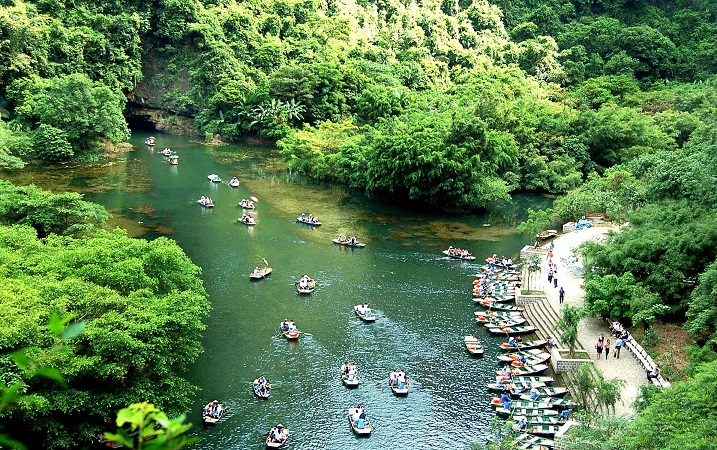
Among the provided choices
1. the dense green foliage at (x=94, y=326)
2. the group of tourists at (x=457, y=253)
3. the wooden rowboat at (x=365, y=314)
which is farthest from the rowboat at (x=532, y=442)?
the group of tourists at (x=457, y=253)

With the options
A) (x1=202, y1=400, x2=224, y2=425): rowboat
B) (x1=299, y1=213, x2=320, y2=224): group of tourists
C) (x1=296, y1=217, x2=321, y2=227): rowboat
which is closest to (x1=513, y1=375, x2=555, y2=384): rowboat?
(x1=202, y1=400, x2=224, y2=425): rowboat

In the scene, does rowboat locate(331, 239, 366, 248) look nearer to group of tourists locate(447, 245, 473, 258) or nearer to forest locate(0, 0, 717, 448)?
group of tourists locate(447, 245, 473, 258)

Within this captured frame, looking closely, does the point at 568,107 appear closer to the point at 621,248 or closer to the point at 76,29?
the point at 621,248

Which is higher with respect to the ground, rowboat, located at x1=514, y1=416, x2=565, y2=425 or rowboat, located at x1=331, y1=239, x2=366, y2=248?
rowboat, located at x1=514, y1=416, x2=565, y2=425

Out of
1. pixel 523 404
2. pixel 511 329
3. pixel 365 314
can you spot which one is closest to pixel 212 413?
pixel 365 314

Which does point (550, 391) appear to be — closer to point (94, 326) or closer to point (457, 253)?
point (457, 253)

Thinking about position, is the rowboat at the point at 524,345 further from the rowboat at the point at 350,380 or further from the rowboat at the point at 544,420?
the rowboat at the point at 350,380

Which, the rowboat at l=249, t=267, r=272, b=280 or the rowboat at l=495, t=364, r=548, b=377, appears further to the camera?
the rowboat at l=249, t=267, r=272, b=280
